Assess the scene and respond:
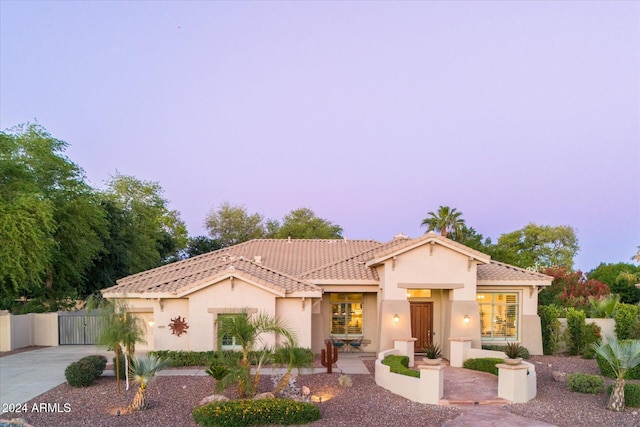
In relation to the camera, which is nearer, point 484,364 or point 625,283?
point 484,364

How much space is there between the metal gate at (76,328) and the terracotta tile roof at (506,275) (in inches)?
692

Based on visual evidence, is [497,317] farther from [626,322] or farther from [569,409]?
[569,409]

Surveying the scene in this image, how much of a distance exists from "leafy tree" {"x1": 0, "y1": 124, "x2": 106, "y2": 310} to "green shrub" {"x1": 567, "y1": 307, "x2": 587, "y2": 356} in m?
22.0

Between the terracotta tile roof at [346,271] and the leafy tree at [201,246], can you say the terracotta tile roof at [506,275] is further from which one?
the leafy tree at [201,246]

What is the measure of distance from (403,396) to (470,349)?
5.05 m

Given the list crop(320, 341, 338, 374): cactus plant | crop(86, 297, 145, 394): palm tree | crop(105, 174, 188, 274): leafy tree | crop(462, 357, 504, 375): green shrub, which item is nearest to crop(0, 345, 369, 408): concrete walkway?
crop(320, 341, 338, 374): cactus plant

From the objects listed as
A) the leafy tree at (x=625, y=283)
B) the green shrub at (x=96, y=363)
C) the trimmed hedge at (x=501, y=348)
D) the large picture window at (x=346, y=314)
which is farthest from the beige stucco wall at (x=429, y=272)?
the leafy tree at (x=625, y=283)

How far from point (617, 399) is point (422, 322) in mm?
8992

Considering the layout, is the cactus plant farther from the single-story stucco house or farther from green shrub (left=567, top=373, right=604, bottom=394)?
green shrub (left=567, top=373, right=604, bottom=394)

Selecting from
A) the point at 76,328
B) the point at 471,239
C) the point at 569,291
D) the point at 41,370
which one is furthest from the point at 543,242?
the point at 41,370

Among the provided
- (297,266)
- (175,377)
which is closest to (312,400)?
(175,377)

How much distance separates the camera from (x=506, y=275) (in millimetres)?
20422

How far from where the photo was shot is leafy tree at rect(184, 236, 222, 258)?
1954 inches

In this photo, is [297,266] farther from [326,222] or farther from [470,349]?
[326,222]
